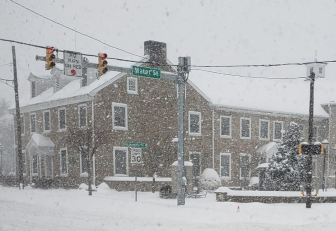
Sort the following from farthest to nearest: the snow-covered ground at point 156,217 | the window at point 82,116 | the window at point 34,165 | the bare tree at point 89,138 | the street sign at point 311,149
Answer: the window at point 34,165 → the window at point 82,116 → the bare tree at point 89,138 → the street sign at point 311,149 → the snow-covered ground at point 156,217

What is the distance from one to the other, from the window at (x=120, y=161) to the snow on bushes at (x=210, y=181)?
20.8 ft

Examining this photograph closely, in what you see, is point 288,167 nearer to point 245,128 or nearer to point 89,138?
point 89,138

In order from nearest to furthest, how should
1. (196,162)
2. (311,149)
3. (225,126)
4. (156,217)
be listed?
(156,217) < (311,149) < (196,162) < (225,126)

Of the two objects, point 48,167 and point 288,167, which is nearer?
point 288,167

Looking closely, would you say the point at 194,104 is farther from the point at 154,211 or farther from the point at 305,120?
the point at 154,211

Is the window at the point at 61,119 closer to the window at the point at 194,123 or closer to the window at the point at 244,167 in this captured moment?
the window at the point at 194,123

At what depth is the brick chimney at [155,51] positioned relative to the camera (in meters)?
32.2

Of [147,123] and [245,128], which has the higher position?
[147,123]

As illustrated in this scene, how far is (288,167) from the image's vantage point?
2495 centimetres

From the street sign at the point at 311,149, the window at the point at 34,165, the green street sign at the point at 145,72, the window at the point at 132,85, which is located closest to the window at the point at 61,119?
the window at the point at 34,165

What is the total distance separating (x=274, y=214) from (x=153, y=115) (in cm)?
1709

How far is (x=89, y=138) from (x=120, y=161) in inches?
195

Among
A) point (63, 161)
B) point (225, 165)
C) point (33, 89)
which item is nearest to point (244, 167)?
point (225, 165)

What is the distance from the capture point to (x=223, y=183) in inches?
1385
